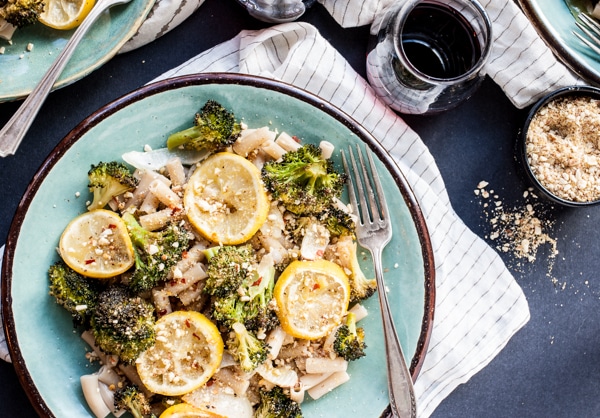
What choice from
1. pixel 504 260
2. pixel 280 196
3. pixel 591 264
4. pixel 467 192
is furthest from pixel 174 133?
pixel 591 264

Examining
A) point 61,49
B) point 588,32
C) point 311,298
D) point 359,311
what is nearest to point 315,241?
point 311,298

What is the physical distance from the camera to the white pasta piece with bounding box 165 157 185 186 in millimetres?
2486

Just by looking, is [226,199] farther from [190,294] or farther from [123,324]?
[123,324]

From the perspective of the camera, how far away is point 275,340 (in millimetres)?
2469

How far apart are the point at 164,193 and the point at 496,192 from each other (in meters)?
1.50

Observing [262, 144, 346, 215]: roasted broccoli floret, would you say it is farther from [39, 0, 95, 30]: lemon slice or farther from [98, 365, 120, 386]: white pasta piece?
[39, 0, 95, 30]: lemon slice

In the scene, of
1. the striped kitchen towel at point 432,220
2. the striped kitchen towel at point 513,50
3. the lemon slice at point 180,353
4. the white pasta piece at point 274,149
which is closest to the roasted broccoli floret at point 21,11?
the striped kitchen towel at point 432,220

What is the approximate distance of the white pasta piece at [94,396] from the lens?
2434 mm

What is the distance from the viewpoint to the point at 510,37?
9.58 ft

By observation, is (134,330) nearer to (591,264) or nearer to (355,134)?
(355,134)

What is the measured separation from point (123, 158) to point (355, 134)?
88 centimetres

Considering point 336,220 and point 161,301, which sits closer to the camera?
point 161,301

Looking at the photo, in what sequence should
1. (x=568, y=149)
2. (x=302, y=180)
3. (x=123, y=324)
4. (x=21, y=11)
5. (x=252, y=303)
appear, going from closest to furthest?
(x=123, y=324) < (x=252, y=303) < (x=302, y=180) < (x=21, y=11) < (x=568, y=149)

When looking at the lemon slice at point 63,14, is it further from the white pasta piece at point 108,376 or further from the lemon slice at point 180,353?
the white pasta piece at point 108,376
